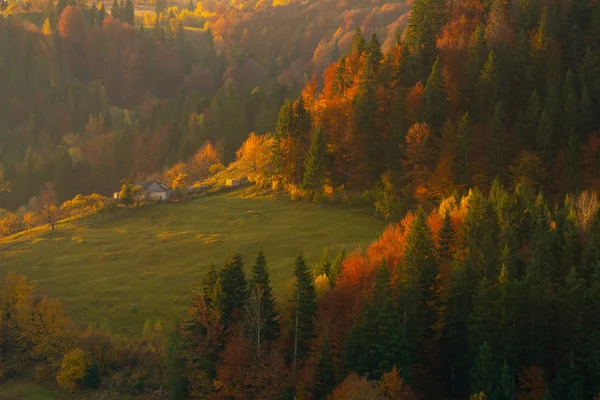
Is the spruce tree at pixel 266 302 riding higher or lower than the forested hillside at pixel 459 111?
lower

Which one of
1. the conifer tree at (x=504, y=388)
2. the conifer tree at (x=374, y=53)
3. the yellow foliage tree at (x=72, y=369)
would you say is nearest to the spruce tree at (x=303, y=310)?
the conifer tree at (x=504, y=388)

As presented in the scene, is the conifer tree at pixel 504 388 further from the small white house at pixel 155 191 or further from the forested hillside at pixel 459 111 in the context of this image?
the small white house at pixel 155 191

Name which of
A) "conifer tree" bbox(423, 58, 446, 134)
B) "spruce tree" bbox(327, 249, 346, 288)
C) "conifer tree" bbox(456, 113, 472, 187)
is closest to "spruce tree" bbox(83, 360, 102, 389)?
"spruce tree" bbox(327, 249, 346, 288)

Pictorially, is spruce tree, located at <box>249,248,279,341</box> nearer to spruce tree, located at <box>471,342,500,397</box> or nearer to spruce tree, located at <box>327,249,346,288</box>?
spruce tree, located at <box>327,249,346,288</box>

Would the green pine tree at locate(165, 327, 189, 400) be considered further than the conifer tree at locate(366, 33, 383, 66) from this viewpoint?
No

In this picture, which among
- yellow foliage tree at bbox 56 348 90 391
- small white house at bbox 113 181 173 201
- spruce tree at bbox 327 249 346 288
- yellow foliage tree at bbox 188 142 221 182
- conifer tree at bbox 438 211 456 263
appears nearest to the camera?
yellow foliage tree at bbox 56 348 90 391

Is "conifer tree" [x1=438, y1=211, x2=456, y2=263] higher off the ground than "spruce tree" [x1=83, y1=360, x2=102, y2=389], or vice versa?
"conifer tree" [x1=438, y1=211, x2=456, y2=263]
